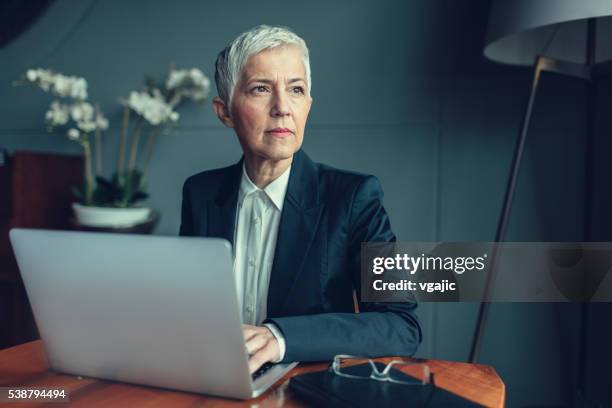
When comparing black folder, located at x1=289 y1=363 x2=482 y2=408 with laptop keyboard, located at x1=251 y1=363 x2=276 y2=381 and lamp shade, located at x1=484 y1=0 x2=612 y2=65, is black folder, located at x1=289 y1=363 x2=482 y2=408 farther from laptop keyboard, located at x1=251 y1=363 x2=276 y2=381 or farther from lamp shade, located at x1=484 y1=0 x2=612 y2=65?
lamp shade, located at x1=484 y1=0 x2=612 y2=65

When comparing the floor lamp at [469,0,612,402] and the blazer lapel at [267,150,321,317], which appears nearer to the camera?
the blazer lapel at [267,150,321,317]

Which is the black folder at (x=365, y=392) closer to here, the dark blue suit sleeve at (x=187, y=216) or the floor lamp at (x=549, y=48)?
the dark blue suit sleeve at (x=187, y=216)

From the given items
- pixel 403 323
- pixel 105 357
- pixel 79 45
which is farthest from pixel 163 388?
pixel 79 45

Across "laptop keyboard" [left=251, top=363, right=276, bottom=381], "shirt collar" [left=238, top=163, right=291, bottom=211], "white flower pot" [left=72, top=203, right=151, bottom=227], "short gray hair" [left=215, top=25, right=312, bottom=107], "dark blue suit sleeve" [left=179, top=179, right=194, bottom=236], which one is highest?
"short gray hair" [left=215, top=25, right=312, bottom=107]

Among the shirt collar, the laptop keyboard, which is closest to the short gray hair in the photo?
the shirt collar

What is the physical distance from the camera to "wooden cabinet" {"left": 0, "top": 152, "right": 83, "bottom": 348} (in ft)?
8.06

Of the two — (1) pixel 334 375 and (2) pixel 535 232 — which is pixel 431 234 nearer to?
(2) pixel 535 232

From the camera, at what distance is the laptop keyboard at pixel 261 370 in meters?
0.88

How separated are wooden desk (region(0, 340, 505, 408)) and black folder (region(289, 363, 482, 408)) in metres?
0.03

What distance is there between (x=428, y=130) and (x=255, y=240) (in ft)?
3.89

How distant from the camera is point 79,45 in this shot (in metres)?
2.92

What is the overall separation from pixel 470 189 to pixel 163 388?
177 cm

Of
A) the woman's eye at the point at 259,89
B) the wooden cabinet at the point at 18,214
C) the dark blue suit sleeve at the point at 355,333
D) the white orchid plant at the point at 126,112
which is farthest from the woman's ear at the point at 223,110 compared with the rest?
the wooden cabinet at the point at 18,214

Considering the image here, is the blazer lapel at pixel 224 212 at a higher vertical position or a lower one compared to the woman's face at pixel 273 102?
lower
